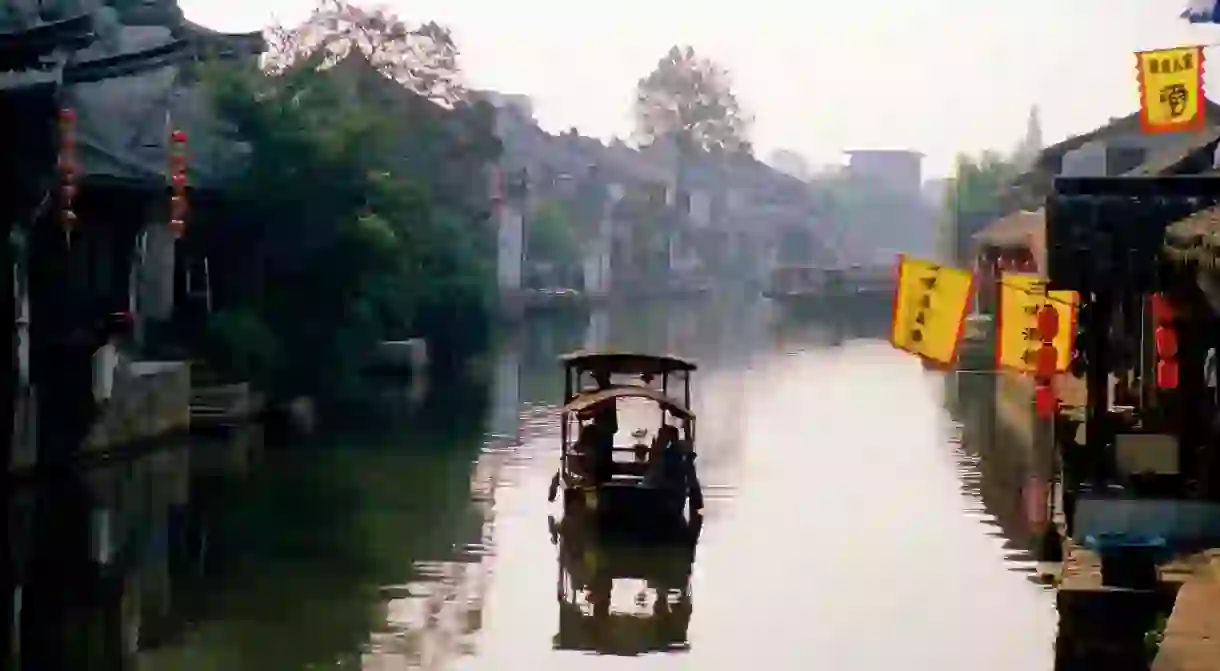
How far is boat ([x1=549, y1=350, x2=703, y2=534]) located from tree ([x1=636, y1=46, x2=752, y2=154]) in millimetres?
78716

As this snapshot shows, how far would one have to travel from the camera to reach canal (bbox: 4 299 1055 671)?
Answer: 16031 mm

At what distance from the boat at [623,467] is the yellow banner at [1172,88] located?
649cm

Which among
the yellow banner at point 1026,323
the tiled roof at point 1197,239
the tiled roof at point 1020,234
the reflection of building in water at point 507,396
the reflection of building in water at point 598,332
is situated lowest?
the reflection of building in water at point 507,396

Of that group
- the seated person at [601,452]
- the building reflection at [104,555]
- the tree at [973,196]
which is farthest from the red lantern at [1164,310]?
the tree at [973,196]

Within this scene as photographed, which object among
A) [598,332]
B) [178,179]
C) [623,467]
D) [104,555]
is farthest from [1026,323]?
[598,332]

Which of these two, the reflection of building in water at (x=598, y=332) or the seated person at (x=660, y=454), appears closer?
the seated person at (x=660, y=454)

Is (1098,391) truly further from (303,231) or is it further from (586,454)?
(303,231)

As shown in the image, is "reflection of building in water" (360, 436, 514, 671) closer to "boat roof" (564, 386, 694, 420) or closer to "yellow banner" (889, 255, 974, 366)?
"boat roof" (564, 386, 694, 420)

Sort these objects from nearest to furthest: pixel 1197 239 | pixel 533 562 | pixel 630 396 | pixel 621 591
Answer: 1. pixel 1197 239
2. pixel 621 591
3. pixel 533 562
4. pixel 630 396

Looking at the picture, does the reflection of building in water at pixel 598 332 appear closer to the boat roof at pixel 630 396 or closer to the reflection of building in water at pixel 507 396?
the reflection of building in water at pixel 507 396

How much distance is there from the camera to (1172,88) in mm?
21797

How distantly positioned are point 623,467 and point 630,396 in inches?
46.7

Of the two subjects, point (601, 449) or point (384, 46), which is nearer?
point (601, 449)

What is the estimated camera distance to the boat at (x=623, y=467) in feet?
68.4
